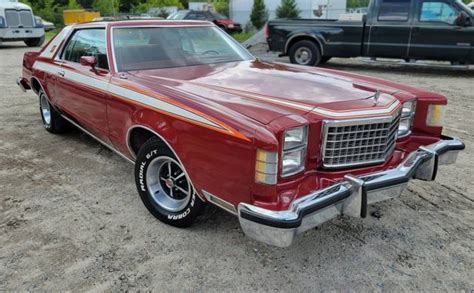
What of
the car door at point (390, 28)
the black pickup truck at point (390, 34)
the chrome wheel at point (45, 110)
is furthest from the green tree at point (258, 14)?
the chrome wheel at point (45, 110)

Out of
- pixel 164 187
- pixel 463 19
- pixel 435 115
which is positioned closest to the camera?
pixel 164 187

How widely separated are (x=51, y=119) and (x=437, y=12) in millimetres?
8914

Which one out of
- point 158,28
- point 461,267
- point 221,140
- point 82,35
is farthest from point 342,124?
point 82,35

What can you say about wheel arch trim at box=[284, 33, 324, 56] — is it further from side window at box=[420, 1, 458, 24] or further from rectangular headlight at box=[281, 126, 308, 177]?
rectangular headlight at box=[281, 126, 308, 177]

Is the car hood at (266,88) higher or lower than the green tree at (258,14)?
lower

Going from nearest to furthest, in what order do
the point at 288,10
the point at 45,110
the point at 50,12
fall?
the point at 45,110, the point at 288,10, the point at 50,12

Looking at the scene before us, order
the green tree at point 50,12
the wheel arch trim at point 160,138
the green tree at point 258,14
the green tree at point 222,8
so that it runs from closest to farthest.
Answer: the wheel arch trim at point 160,138, the green tree at point 258,14, the green tree at point 222,8, the green tree at point 50,12

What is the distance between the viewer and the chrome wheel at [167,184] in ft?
10.0

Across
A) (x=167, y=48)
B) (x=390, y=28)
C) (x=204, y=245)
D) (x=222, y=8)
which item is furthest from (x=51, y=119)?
(x=222, y=8)

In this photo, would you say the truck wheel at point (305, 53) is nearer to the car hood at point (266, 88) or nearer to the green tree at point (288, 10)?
the car hood at point (266, 88)

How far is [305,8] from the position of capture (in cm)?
2561

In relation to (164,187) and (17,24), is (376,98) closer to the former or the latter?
(164,187)

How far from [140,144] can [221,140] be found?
1269 millimetres

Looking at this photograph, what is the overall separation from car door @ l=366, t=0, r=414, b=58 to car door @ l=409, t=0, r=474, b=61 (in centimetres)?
23
